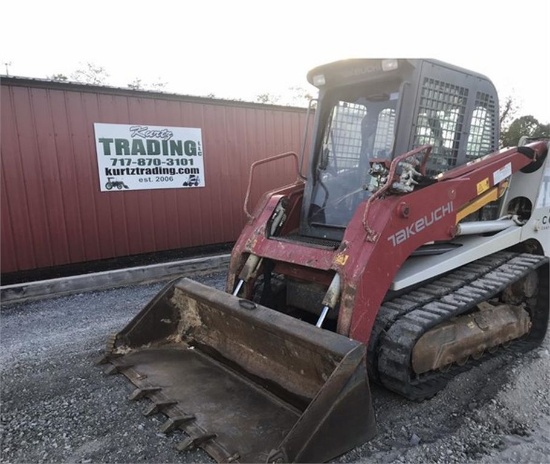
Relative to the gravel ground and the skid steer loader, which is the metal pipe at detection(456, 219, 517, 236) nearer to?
the skid steer loader

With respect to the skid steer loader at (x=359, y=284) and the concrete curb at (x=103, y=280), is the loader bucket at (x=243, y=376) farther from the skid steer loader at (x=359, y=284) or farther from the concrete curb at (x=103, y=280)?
the concrete curb at (x=103, y=280)

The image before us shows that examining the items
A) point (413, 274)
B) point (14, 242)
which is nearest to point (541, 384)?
point (413, 274)

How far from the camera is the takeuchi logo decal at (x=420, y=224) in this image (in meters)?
3.08

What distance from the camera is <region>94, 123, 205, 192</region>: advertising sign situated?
291 inches

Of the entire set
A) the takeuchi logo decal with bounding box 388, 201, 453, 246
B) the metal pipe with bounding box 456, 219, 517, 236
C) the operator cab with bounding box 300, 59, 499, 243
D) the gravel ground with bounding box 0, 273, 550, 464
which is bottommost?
the gravel ground with bounding box 0, 273, 550, 464

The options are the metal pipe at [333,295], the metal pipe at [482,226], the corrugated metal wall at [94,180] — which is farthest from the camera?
the corrugated metal wall at [94,180]

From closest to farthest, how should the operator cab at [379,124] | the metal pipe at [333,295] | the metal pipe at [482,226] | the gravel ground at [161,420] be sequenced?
the gravel ground at [161,420] < the metal pipe at [333,295] < the operator cab at [379,124] < the metal pipe at [482,226]

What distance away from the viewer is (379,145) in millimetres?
3707

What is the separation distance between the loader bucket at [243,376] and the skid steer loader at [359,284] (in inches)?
0.5

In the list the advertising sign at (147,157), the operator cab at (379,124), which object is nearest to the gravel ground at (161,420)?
the operator cab at (379,124)

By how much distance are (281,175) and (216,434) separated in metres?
7.41

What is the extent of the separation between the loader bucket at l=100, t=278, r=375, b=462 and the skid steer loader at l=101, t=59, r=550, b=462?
0.01m

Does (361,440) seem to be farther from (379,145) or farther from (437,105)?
(437,105)

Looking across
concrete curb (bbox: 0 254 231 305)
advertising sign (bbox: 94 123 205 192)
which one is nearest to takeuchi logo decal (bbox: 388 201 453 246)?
concrete curb (bbox: 0 254 231 305)
